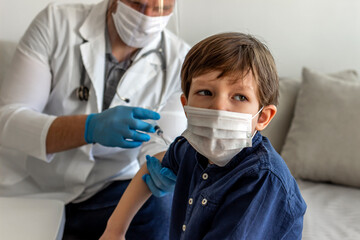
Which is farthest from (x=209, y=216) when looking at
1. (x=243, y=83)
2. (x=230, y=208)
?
(x=243, y=83)

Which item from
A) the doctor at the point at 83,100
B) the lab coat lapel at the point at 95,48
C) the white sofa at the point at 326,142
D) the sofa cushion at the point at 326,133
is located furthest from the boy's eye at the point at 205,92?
the sofa cushion at the point at 326,133

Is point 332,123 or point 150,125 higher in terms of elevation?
point 150,125

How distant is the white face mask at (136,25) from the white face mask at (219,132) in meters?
0.47

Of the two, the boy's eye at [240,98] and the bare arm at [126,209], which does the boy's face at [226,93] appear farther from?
the bare arm at [126,209]

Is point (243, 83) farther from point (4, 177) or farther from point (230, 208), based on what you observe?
point (4, 177)

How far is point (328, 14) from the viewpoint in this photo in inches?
72.1

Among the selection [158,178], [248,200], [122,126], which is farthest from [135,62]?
[248,200]

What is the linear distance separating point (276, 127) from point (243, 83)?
1.08 metres

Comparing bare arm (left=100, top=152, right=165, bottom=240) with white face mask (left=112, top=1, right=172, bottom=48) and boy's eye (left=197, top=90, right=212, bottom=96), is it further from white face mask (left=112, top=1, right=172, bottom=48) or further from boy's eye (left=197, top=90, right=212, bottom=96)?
white face mask (left=112, top=1, right=172, bottom=48)

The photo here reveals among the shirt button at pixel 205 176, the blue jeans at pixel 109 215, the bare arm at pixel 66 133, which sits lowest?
the blue jeans at pixel 109 215

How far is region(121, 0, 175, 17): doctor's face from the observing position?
1137 millimetres

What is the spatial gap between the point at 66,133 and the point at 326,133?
100 centimetres

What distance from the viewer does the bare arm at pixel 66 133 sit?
1.19 metres

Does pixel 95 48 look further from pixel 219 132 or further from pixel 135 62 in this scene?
pixel 219 132
